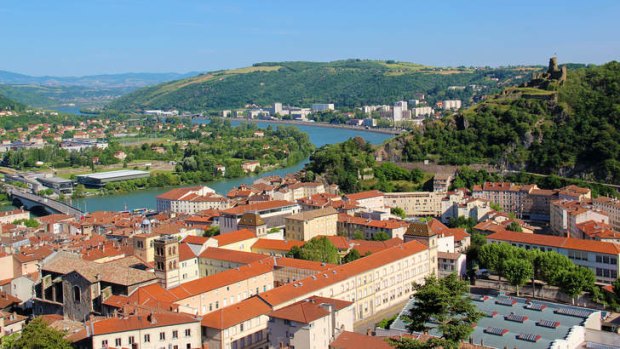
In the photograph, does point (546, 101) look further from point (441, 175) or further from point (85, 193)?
point (85, 193)

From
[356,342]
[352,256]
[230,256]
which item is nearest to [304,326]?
[356,342]

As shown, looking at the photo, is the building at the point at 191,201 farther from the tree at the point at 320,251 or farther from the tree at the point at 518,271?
the tree at the point at 518,271

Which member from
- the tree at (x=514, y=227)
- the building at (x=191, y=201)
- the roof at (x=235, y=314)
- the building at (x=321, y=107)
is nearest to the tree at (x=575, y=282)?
the tree at (x=514, y=227)

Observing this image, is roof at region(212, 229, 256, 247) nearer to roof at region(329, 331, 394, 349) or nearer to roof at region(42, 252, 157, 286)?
roof at region(42, 252, 157, 286)

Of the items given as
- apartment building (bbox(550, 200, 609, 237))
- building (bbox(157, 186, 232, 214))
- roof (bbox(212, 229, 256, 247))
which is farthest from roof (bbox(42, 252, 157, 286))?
building (bbox(157, 186, 232, 214))

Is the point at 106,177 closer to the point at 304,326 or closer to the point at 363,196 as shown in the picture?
the point at 363,196

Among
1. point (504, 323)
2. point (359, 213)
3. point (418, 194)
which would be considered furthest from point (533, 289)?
point (418, 194)
